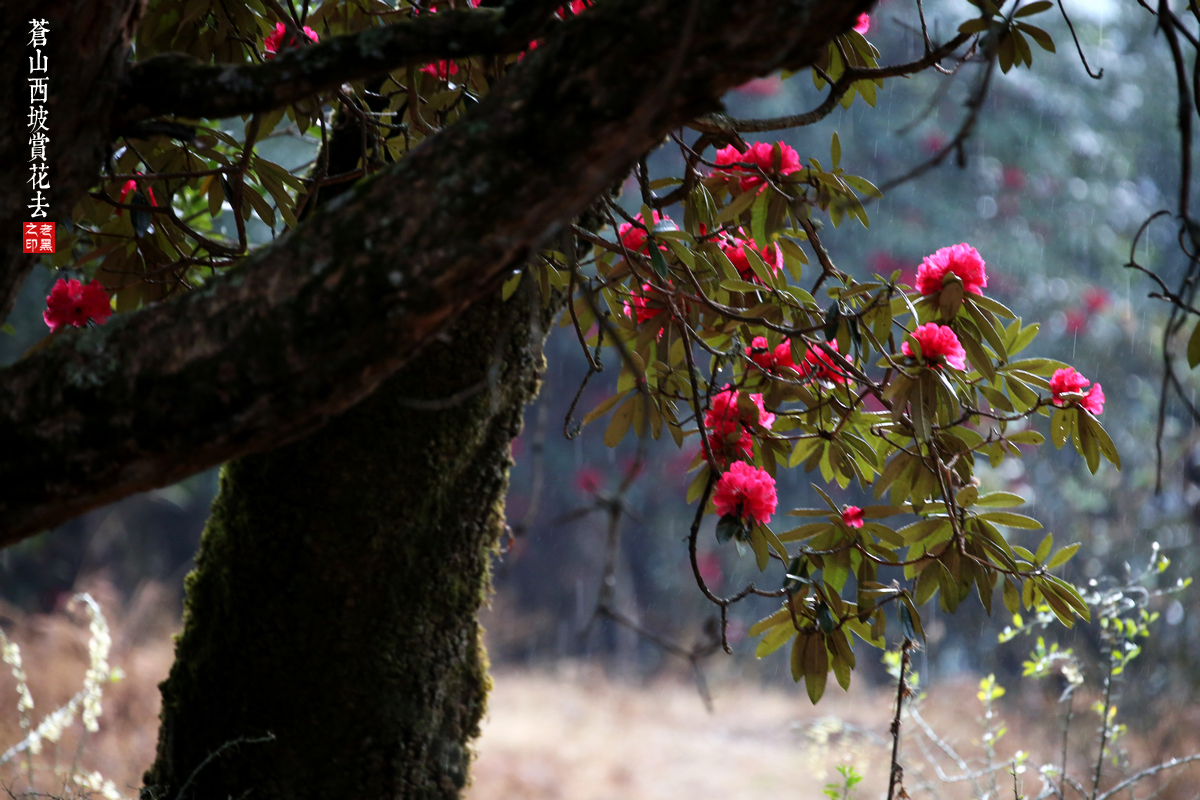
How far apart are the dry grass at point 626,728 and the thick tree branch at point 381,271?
296cm

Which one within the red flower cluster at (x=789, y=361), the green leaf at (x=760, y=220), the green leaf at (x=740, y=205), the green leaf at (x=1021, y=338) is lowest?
the red flower cluster at (x=789, y=361)

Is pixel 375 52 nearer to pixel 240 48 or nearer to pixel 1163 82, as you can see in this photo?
pixel 240 48

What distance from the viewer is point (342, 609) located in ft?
4.00

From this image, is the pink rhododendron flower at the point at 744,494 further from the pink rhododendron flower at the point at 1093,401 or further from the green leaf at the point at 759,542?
the pink rhododendron flower at the point at 1093,401

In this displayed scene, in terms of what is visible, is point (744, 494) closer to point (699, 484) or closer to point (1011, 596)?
point (699, 484)

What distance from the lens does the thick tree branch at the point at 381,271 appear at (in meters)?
0.58

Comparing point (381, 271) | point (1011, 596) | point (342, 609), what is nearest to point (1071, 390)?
point (1011, 596)

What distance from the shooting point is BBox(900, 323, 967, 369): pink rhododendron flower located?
3.31ft

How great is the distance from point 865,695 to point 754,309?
5081 mm

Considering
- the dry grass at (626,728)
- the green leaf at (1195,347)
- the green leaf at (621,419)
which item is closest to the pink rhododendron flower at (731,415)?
the green leaf at (621,419)

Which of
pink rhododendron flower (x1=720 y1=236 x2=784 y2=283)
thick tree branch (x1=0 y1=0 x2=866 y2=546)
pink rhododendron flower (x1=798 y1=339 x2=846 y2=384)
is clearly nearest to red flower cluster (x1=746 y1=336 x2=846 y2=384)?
pink rhododendron flower (x1=798 y1=339 x2=846 y2=384)

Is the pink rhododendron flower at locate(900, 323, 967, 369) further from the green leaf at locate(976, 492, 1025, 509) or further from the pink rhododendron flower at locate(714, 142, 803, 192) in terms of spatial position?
the pink rhododendron flower at locate(714, 142, 803, 192)

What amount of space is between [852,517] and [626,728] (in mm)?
4284

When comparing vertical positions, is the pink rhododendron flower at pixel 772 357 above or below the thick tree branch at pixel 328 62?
above
